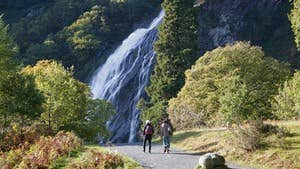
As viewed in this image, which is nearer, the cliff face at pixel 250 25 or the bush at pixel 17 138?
the bush at pixel 17 138

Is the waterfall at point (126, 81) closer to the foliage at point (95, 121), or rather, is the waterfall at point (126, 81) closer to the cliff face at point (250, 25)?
the cliff face at point (250, 25)

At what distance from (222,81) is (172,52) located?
17.6 metres

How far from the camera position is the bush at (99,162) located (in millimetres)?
21438

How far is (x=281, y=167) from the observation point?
2052 cm

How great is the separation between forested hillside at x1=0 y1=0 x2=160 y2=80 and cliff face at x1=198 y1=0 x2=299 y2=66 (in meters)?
16.9

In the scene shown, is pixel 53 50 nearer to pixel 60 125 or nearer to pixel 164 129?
pixel 60 125

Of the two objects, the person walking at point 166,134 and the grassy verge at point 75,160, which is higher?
the person walking at point 166,134

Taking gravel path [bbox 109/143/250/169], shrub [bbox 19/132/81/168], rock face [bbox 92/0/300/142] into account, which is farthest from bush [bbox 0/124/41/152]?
rock face [bbox 92/0/300/142]

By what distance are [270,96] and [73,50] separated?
51.0 meters

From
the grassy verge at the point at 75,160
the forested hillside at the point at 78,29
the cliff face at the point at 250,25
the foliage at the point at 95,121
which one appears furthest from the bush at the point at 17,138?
the forested hillside at the point at 78,29

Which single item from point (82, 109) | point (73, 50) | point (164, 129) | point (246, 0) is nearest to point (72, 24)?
point (73, 50)

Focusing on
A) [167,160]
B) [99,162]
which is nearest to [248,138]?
[167,160]

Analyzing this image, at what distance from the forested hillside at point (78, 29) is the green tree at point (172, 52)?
21601mm

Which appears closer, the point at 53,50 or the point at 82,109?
the point at 82,109
